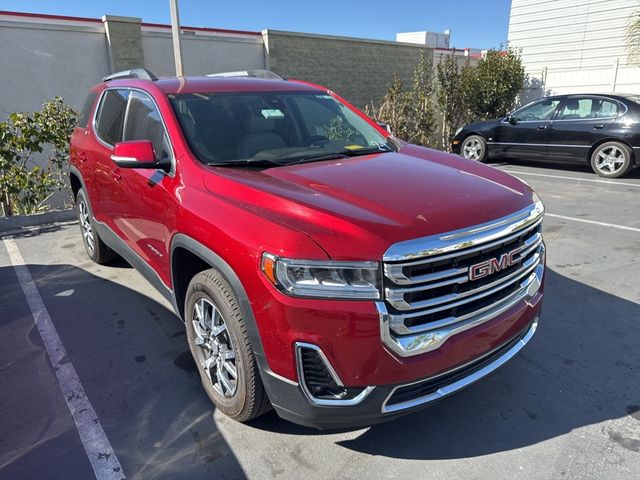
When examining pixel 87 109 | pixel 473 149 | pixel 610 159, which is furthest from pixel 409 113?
pixel 87 109

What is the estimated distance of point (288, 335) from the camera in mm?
2037

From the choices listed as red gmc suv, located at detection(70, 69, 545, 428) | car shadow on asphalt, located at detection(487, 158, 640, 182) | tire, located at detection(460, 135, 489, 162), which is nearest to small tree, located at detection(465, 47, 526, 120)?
tire, located at detection(460, 135, 489, 162)

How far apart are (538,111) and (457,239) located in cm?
962

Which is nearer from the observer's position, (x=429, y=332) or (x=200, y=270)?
(x=429, y=332)

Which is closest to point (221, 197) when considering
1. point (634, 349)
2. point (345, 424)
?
point (345, 424)

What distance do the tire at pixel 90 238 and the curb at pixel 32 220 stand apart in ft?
7.35

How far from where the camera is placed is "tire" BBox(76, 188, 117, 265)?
4.96 m

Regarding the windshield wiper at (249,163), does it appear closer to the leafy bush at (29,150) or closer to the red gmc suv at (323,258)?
the red gmc suv at (323,258)

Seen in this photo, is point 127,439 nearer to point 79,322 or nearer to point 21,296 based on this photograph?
point 79,322

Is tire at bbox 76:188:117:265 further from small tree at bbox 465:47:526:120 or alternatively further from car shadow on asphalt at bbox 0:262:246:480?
small tree at bbox 465:47:526:120

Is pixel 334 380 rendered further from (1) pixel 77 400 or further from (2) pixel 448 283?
(1) pixel 77 400

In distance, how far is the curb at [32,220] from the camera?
22.7 ft

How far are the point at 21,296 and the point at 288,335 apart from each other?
3.63m

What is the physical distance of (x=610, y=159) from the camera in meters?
9.19
